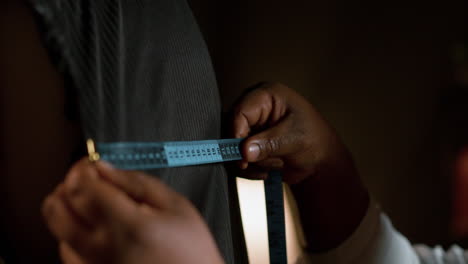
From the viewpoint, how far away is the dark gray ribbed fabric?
48cm

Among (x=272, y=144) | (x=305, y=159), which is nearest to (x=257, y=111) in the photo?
(x=272, y=144)

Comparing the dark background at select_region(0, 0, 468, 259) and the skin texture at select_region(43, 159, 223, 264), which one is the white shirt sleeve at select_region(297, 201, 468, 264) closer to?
the skin texture at select_region(43, 159, 223, 264)

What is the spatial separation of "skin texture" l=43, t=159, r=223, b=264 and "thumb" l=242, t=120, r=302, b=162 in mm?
347

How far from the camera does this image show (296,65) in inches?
84.2

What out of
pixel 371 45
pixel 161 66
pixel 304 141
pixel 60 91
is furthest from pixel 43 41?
pixel 371 45

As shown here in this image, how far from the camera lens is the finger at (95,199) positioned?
1.24 feet

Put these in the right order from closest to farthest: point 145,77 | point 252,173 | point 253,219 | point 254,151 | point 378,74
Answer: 1. point 145,77
2. point 254,151
3. point 252,173
4. point 253,219
5. point 378,74

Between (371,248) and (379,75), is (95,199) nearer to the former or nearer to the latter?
(371,248)

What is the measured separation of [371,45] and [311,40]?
0.36 meters

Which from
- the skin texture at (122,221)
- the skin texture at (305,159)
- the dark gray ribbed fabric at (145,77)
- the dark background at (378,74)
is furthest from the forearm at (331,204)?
the dark background at (378,74)

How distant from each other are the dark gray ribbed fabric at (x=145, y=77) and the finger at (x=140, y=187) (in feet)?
0.22

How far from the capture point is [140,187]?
A: 41cm

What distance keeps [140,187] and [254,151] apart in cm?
38

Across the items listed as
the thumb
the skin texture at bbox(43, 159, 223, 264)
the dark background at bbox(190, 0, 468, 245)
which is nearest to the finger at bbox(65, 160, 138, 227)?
the skin texture at bbox(43, 159, 223, 264)
